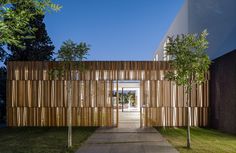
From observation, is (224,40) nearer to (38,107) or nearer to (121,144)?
(121,144)

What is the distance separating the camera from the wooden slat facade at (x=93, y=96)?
1430 cm

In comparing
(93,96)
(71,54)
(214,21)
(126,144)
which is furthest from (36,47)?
(126,144)

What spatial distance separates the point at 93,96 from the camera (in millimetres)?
14508

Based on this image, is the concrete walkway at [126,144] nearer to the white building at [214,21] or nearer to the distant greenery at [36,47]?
the white building at [214,21]

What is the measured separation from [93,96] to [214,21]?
6.42 meters

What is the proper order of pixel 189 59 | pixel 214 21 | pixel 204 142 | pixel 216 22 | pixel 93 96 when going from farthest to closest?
pixel 93 96, pixel 214 21, pixel 216 22, pixel 204 142, pixel 189 59

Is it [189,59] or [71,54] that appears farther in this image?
[71,54]

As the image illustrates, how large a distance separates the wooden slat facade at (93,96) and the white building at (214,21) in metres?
2.26

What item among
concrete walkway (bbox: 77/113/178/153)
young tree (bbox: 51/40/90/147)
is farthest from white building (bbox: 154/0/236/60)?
young tree (bbox: 51/40/90/147)

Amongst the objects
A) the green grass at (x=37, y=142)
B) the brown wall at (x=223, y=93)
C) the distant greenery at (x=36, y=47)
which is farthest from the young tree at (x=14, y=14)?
the distant greenery at (x=36, y=47)

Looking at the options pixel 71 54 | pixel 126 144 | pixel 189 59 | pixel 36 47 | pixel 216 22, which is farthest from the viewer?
pixel 36 47

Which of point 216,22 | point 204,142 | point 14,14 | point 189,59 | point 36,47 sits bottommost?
point 204,142

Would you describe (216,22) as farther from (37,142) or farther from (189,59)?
(37,142)

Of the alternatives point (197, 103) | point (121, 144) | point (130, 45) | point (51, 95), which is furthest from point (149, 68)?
point (130, 45)
